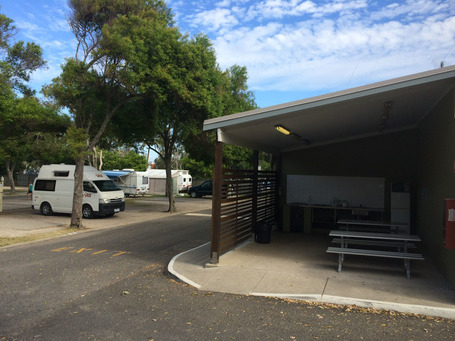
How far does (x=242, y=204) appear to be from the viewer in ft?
31.4

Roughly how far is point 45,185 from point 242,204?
39.5 ft

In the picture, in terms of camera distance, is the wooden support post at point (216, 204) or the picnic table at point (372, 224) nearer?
the wooden support post at point (216, 204)

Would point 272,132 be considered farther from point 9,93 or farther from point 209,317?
point 9,93

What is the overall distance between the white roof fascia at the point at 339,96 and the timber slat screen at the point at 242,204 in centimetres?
128

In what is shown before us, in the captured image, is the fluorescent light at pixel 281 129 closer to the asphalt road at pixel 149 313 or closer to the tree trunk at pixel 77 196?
the asphalt road at pixel 149 313

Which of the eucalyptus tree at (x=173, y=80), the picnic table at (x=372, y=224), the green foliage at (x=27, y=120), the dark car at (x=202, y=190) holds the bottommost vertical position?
the picnic table at (x=372, y=224)

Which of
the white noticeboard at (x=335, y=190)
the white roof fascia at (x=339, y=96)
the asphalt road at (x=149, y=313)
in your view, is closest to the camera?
the asphalt road at (x=149, y=313)

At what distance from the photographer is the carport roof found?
6102 millimetres

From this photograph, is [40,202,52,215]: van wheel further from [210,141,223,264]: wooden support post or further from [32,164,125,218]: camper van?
[210,141,223,264]: wooden support post

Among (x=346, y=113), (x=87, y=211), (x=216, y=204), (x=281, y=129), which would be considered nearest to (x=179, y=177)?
(x=87, y=211)

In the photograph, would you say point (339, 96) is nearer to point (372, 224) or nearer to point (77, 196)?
point (372, 224)

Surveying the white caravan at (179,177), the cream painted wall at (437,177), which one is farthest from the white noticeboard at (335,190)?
the white caravan at (179,177)

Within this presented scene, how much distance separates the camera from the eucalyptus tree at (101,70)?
43.5 ft

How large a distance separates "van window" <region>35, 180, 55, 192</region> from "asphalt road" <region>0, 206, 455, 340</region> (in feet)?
32.3
